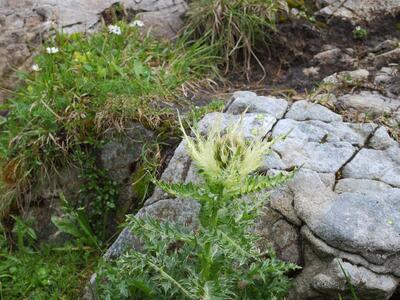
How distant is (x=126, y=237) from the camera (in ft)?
13.3

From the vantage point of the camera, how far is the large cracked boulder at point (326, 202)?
A: 3.43 meters

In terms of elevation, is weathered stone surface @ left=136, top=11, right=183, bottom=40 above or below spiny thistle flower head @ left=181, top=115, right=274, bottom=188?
below

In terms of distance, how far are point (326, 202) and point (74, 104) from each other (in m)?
2.02

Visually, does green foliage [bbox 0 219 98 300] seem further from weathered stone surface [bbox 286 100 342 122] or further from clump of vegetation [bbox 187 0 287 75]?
clump of vegetation [bbox 187 0 287 75]

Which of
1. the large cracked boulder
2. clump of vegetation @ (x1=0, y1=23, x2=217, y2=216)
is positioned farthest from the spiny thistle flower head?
clump of vegetation @ (x1=0, y1=23, x2=217, y2=216)

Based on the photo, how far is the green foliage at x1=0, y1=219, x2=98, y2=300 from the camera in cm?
416

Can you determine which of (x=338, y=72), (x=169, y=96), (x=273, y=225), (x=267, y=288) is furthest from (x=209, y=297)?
(x=338, y=72)

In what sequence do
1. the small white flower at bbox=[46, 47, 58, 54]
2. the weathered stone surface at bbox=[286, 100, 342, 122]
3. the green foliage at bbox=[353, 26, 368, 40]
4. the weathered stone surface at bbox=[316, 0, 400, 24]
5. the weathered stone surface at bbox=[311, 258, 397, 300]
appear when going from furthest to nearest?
the weathered stone surface at bbox=[316, 0, 400, 24] → the green foliage at bbox=[353, 26, 368, 40] → the small white flower at bbox=[46, 47, 58, 54] → the weathered stone surface at bbox=[286, 100, 342, 122] → the weathered stone surface at bbox=[311, 258, 397, 300]

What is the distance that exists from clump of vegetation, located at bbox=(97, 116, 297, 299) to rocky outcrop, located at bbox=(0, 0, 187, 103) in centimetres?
276

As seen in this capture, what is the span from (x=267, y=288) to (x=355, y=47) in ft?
9.47

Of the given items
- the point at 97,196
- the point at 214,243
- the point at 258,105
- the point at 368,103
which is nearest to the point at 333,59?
the point at 368,103

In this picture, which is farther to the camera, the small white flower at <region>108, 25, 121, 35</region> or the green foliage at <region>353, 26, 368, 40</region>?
the green foliage at <region>353, 26, 368, 40</region>

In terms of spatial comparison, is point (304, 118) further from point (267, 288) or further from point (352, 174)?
point (267, 288)

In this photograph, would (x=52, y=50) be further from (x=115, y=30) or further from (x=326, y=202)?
(x=326, y=202)
